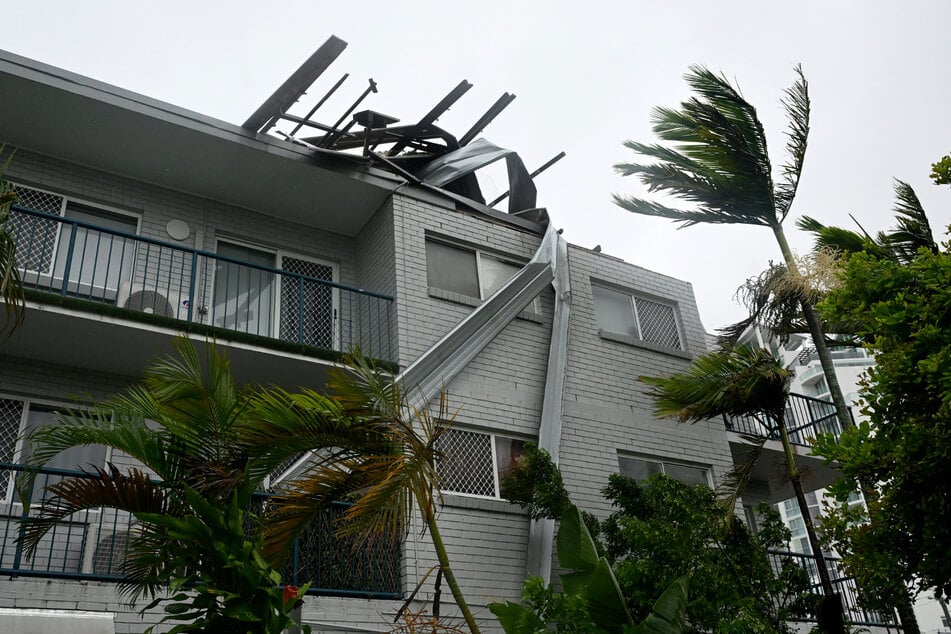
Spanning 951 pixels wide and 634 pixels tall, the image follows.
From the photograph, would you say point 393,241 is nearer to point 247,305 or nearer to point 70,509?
point 247,305

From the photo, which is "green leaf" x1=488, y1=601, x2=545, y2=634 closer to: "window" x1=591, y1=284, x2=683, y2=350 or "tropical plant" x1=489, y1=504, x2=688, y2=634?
"tropical plant" x1=489, y1=504, x2=688, y2=634

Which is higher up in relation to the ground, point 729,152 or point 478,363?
point 729,152

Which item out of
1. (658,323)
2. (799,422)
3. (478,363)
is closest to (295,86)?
(478,363)

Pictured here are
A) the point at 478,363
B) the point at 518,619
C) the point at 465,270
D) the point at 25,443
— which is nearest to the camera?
the point at 518,619

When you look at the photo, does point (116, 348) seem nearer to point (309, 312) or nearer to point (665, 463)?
point (309, 312)

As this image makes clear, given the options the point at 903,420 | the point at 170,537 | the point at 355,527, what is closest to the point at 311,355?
the point at 355,527

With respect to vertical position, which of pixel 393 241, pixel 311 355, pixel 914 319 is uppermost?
pixel 393 241

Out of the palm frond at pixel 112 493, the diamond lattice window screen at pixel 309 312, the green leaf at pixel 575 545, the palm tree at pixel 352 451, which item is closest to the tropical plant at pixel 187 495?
the palm frond at pixel 112 493

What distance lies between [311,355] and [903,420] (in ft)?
21.7

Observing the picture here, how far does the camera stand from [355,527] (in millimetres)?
7348

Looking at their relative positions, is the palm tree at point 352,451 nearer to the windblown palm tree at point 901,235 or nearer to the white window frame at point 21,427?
the white window frame at point 21,427

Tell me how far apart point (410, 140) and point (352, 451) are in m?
8.03

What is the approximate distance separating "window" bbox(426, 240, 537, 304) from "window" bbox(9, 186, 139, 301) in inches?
164

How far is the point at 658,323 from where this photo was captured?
15.8m
